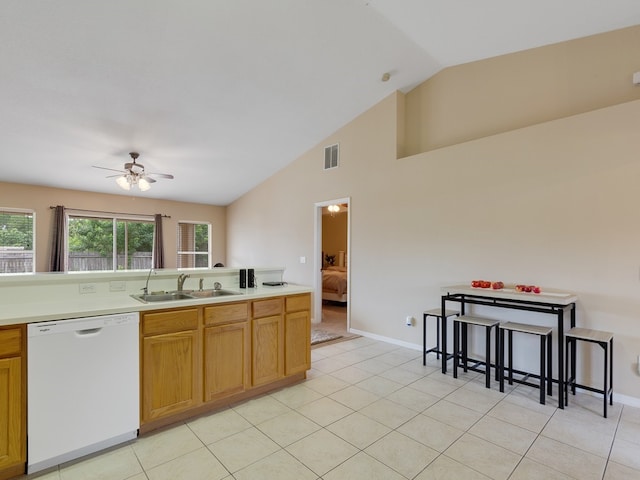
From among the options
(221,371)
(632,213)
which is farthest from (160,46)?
(632,213)

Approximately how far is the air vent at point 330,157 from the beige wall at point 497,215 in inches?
4.8

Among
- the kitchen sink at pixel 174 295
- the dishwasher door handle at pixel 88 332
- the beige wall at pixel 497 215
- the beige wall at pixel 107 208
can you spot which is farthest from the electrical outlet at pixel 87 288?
the beige wall at pixel 107 208

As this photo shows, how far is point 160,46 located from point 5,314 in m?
2.64

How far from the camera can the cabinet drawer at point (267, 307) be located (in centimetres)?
286

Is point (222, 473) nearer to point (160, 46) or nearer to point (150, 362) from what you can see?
point (150, 362)

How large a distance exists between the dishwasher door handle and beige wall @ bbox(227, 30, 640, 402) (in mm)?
3502

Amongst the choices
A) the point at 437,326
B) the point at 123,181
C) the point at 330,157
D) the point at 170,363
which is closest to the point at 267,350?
the point at 170,363

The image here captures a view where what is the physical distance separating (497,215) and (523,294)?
99 cm

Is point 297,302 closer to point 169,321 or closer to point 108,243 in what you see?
point 169,321

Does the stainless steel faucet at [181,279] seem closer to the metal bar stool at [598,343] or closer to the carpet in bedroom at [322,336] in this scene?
the carpet in bedroom at [322,336]

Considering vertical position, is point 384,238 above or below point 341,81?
below

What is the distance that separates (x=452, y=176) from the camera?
155 inches

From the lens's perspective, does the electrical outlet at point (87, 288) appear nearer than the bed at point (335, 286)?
Yes

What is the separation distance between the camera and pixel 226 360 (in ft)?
8.73
